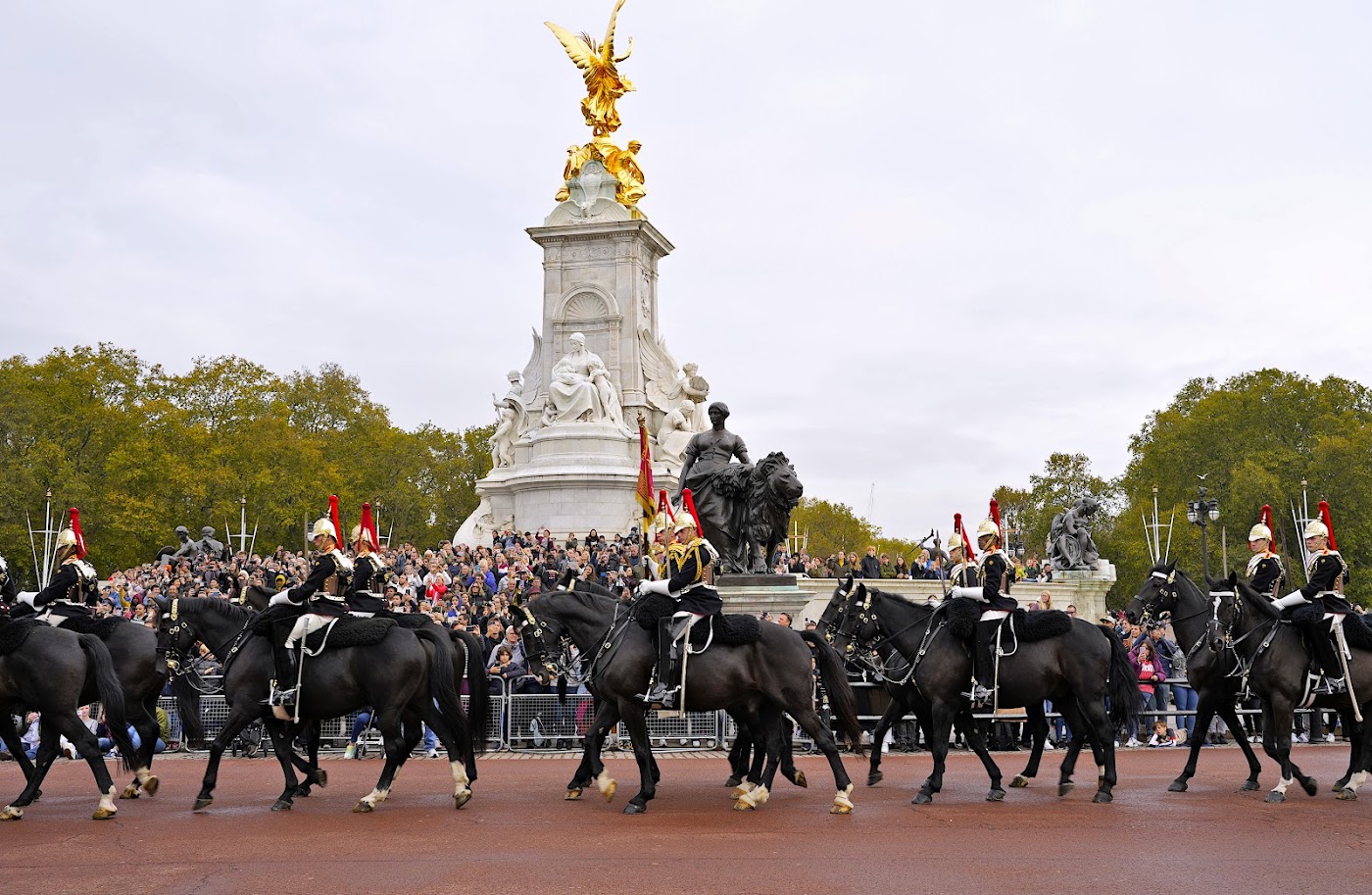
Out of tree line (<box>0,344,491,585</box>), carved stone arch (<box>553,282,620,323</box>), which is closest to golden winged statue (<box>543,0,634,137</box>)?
carved stone arch (<box>553,282,620,323</box>)

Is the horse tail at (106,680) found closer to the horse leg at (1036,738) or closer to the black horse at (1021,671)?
the black horse at (1021,671)

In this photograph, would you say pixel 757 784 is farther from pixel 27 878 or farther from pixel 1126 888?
pixel 27 878

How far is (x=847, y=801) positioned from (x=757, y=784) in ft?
3.95

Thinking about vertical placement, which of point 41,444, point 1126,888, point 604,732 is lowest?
point 1126,888

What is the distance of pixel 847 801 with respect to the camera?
12.5 metres

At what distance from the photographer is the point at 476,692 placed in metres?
14.3

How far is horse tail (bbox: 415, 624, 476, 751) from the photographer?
43.5 feet

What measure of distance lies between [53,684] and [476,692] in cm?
383

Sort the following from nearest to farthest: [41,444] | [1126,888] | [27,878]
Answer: [1126,888] → [27,878] → [41,444]

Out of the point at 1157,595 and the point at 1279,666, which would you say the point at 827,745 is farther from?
the point at 1279,666

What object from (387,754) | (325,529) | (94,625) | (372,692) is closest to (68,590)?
(94,625)

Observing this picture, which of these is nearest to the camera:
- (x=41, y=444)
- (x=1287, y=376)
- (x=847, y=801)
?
(x=847, y=801)

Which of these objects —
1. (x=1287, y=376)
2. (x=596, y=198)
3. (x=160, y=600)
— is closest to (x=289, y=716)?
A: (x=160, y=600)

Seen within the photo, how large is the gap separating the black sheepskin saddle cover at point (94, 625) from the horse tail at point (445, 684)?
3.24m
